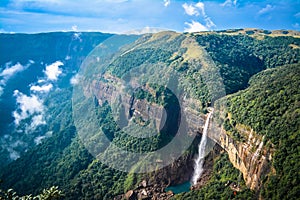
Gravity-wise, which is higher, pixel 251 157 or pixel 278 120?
pixel 278 120

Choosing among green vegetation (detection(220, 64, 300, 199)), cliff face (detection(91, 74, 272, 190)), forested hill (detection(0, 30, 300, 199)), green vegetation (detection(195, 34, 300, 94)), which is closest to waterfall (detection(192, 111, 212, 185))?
cliff face (detection(91, 74, 272, 190))

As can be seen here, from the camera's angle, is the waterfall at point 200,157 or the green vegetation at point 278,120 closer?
the green vegetation at point 278,120

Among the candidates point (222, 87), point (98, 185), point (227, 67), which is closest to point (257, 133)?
point (222, 87)

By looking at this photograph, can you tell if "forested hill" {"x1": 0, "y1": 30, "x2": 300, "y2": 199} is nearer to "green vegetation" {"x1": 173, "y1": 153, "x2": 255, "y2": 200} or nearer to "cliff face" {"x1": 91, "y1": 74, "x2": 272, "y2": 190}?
"green vegetation" {"x1": 173, "y1": 153, "x2": 255, "y2": 200}

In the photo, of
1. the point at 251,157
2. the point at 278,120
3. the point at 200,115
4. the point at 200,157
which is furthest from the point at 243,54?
the point at 251,157

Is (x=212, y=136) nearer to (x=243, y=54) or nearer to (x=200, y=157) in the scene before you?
(x=200, y=157)

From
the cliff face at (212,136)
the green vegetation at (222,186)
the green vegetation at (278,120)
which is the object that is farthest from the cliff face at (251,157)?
the green vegetation at (278,120)

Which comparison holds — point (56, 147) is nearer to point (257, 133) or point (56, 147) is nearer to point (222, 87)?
point (222, 87)

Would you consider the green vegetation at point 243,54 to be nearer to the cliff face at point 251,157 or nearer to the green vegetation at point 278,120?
the green vegetation at point 278,120

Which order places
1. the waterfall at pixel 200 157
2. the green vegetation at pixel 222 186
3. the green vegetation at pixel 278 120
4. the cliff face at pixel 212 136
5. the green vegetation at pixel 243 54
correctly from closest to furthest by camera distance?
the green vegetation at pixel 278 120
the cliff face at pixel 212 136
the green vegetation at pixel 222 186
the waterfall at pixel 200 157
the green vegetation at pixel 243 54
